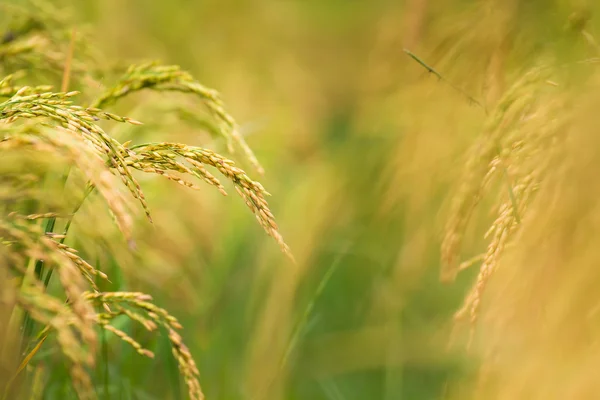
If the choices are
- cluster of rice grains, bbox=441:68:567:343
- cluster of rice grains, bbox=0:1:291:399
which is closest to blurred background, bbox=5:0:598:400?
cluster of rice grains, bbox=441:68:567:343

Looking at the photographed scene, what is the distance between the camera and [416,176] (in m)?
1.99

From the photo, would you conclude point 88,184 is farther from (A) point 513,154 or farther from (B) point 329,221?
(B) point 329,221

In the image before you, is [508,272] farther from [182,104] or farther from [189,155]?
[182,104]

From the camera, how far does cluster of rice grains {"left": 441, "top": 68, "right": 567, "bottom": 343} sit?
113 centimetres

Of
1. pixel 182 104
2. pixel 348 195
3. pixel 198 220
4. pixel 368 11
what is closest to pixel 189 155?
pixel 182 104

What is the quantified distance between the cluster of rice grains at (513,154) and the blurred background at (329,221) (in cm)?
14

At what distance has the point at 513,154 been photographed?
1169 mm

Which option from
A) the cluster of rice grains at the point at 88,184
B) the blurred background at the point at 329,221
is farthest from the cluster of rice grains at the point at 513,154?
the cluster of rice grains at the point at 88,184

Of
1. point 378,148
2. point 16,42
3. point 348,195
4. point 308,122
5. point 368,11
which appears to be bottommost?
point 16,42

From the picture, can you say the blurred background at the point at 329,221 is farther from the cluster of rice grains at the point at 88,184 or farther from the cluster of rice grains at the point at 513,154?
the cluster of rice grains at the point at 88,184

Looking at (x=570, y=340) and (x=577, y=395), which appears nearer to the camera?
(x=577, y=395)

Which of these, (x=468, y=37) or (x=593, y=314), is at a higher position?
(x=468, y=37)

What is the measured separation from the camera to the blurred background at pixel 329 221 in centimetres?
166

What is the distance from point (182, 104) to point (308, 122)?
188 centimetres
